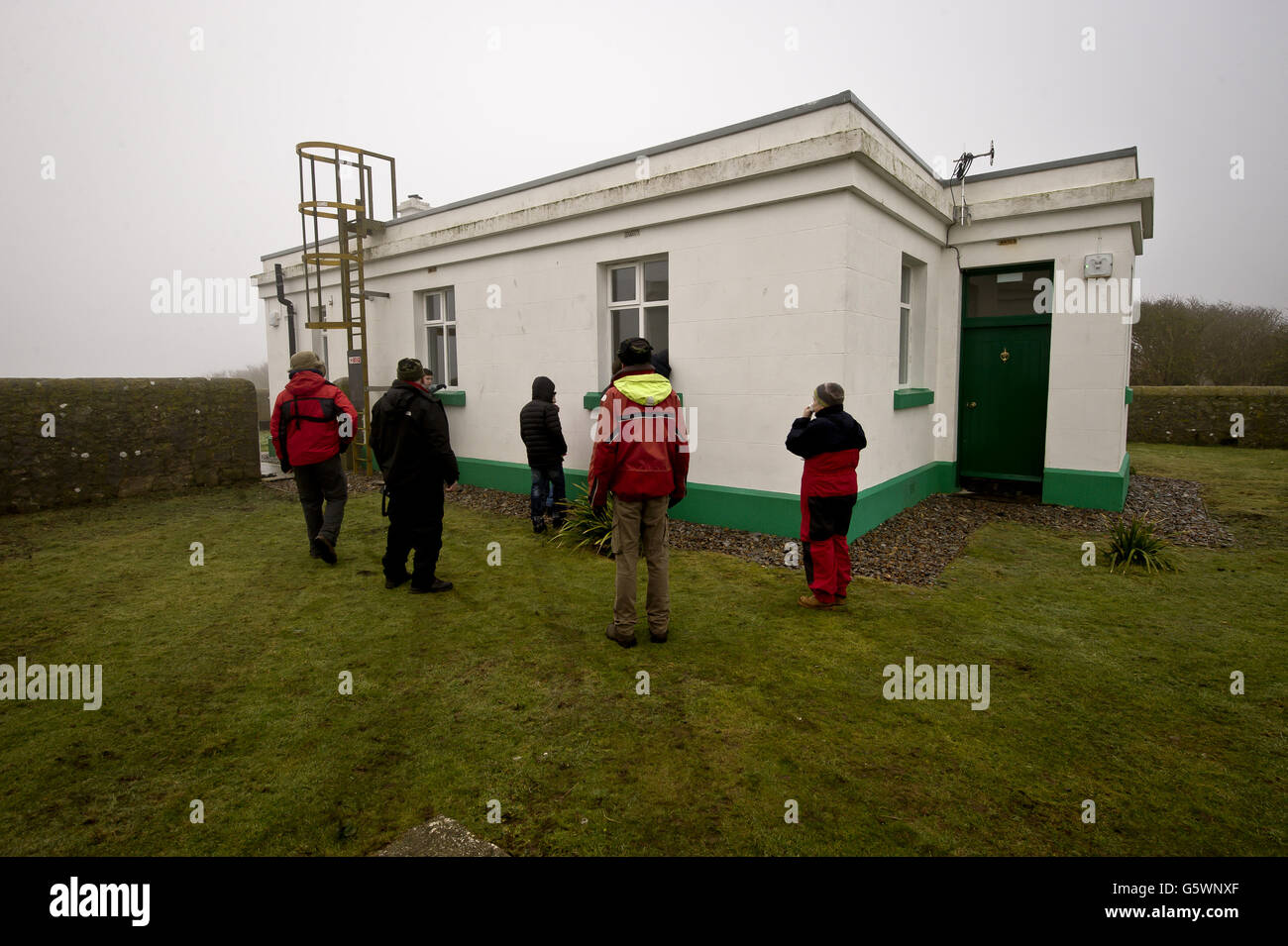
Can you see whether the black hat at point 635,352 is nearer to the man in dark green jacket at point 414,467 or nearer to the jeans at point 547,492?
the man in dark green jacket at point 414,467

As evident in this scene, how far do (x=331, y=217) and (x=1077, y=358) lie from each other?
40.6ft

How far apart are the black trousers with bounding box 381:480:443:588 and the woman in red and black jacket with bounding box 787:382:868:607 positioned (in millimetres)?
3252

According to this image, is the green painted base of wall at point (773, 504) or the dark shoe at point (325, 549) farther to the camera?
the green painted base of wall at point (773, 504)

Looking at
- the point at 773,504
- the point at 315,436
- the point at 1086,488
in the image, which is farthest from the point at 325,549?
the point at 1086,488

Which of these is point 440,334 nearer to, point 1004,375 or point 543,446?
point 543,446

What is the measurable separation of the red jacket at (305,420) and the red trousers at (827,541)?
179 inches

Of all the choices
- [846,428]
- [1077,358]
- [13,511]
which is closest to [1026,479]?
[1077,358]

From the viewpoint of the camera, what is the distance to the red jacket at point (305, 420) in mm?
6766

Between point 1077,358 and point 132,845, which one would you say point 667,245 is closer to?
point 1077,358

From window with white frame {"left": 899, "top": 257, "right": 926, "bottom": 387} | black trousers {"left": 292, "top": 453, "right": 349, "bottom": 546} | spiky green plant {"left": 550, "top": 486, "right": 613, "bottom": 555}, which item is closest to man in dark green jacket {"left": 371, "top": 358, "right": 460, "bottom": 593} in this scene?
black trousers {"left": 292, "top": 453, "right": 349, "bottom": 546}

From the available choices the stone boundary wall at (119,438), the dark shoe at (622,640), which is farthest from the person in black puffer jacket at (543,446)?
the stone boundary wall at (119,438)

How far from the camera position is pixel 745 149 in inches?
313

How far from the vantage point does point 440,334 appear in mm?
12188

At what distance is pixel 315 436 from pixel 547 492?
285 centimetres
